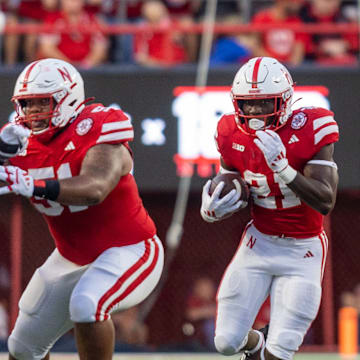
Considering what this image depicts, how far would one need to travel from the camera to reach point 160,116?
8992mm

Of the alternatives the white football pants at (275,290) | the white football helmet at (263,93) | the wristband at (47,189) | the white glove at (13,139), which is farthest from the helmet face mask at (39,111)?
the white football pants at (275,290)

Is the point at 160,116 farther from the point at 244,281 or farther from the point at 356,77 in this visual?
the point at 244,281

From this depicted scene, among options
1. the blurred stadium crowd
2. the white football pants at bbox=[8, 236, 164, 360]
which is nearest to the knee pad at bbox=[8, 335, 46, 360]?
the white football pants at bbox=[8, 236, 164, 360]

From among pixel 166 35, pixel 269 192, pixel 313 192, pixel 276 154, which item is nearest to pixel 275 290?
pixel 269 192

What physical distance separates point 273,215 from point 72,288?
3.68 feet

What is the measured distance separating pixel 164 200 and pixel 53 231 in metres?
5.00

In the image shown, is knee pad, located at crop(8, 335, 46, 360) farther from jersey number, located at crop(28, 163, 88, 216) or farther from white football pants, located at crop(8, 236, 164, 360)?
jersey number, located at crop(28, 163, 88, 216)

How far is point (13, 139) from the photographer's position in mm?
4594

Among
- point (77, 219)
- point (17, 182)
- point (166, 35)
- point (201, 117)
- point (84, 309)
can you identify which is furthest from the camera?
point (166, 35)

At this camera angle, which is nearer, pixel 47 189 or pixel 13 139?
pixel 47 189

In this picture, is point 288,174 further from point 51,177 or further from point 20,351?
point 20,351

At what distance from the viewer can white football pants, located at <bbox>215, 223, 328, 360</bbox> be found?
5062mm

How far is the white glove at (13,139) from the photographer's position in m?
4.56

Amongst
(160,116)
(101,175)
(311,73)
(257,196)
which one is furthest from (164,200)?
(101,175)
